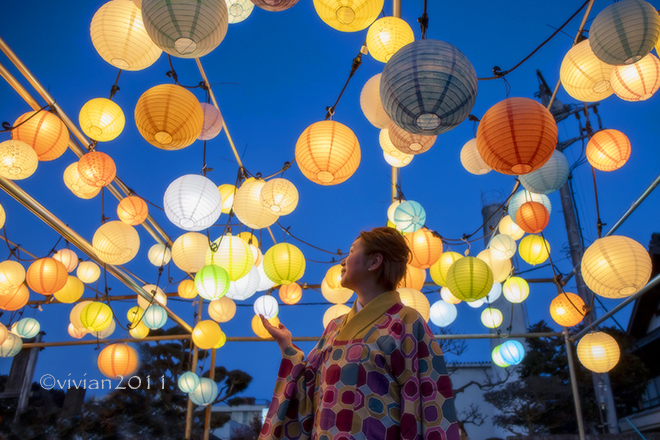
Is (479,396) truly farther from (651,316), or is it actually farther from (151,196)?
(151,196)

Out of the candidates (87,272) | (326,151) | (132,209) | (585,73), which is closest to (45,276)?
(132,209)

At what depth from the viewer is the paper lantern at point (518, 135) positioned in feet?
6.44

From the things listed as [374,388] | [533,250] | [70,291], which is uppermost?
[533,250]

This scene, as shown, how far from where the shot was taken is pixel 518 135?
196 cm

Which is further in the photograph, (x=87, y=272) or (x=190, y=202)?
(x=87, y=272)

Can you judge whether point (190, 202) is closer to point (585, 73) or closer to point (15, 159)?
point (15, 159)

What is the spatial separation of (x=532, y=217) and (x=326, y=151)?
200 centimetres

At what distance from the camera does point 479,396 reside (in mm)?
12773

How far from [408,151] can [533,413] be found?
9.36 m

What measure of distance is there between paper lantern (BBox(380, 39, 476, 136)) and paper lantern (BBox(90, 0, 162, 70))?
4.45 ft

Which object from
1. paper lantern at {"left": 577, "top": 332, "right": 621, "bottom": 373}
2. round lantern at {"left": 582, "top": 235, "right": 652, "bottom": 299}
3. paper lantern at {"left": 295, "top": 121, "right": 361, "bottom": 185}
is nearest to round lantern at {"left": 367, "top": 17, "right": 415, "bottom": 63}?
paper lantern at {"left": 295, "top": 121, "right": 361, "bottom": 185}

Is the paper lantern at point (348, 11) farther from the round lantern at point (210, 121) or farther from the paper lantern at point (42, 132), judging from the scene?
the paper lantern at point (42, 132)

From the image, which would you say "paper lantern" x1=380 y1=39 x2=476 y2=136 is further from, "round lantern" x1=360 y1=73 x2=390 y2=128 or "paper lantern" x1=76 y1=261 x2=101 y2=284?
"paper lantern" x1=76 y1=261 x2=101 y2=284

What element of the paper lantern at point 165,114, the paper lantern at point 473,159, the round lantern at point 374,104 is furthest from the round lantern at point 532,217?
the paper lantern at point 165,114
